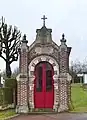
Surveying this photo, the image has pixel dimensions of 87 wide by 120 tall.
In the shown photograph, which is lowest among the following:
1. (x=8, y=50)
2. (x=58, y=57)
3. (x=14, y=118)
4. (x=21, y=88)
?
(x=14, y=118)

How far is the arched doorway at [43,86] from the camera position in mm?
21094

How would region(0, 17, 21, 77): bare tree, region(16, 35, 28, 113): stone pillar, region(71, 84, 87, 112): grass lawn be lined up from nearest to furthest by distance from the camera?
region(16, 35, 28, 113): stone pillar, region(71, 84, 87, 112): grass lawn, region(0, 17, 21, 77): bare tree

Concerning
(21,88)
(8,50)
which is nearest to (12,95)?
(21,88)

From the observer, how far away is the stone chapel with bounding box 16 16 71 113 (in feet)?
69.0

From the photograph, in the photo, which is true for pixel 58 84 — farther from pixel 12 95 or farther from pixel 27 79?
pixel 12 95

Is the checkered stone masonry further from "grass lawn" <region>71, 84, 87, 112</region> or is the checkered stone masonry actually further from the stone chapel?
"grass lawn" <region>71, 84, 87, 112</region>

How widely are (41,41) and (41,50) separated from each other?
579 mm

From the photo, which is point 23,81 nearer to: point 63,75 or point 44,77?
point 44,77

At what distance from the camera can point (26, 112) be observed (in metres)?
20.8

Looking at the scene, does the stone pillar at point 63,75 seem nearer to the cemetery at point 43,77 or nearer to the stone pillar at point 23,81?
the cemetery at point 43,77

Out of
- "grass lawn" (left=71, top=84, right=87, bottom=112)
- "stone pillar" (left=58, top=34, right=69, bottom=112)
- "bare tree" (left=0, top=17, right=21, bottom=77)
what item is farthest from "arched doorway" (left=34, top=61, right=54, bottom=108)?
"bare tree" (left=0, top=17, right=21, bottom=77)

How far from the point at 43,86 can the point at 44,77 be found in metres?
0.55

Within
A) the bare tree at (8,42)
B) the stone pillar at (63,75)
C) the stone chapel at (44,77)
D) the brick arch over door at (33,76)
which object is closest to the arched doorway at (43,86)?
the stone chapel at (44,77)

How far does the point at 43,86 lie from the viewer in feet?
69.2
